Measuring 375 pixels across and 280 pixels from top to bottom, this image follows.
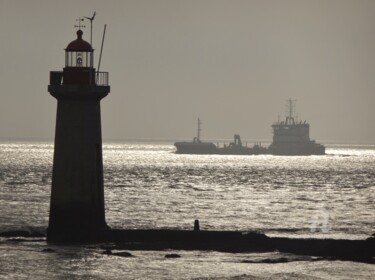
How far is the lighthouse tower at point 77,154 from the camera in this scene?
128ft

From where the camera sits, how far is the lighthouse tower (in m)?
38.9

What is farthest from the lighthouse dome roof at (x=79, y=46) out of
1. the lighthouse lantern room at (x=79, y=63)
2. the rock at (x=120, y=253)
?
the rock at (x=120, y=253)

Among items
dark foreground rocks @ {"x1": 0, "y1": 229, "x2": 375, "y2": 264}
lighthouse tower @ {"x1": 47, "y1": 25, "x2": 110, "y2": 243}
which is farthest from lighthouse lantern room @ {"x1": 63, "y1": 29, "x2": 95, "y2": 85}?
dark foreground rocks @ {"x1": 0, "y1": 229, "x2": 375, "y2": 264}

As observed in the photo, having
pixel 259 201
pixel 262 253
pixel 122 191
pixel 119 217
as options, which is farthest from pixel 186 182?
pixel 262 253

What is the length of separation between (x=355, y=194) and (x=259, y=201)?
1444 cm

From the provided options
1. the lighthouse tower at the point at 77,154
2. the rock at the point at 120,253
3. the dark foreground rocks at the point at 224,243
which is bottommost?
the rock at the point at 120,253

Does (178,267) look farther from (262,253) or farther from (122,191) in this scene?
(122,191)

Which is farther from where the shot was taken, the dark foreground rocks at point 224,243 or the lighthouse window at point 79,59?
the lighthouse window at point 79,59

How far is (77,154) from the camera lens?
3900 centimetres

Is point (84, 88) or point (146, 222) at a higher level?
point (84, 88)

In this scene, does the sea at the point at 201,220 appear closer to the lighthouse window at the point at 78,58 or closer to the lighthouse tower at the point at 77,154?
the lighthouse tower at the point at 77,154

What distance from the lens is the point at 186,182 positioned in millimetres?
105875

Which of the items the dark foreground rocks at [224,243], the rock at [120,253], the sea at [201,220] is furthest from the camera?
the dark foreground rocks at [224,243]

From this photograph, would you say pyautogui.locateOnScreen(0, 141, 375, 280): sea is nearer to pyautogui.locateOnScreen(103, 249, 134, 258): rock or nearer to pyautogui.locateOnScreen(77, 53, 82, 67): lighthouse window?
pyautogui.locateOnScreen(103, 249, 134, 258): rock
